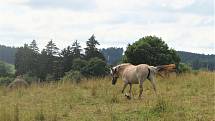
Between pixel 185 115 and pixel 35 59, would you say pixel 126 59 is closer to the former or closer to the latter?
pixel 185 115

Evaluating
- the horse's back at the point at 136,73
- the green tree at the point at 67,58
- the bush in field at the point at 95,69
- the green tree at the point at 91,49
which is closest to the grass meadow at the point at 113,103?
the horse's back at the point at 136,73

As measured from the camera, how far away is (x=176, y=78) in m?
17.5

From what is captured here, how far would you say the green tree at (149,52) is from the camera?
26.0 meters

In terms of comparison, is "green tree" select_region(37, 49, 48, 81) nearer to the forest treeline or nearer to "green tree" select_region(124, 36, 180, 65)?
the forest treeline

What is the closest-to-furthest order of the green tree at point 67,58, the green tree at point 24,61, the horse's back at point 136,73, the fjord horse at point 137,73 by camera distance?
the fjord horse at point 137,73
the horse's back at point 136,73
the green tree at point 67,58
the green tree at point 24,61

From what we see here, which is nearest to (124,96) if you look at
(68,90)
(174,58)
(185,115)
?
(68,90)

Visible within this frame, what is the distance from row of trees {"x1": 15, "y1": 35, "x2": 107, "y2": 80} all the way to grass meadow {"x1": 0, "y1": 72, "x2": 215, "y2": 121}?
25.4 m

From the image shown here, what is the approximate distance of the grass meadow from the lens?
379 inches

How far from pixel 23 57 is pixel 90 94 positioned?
56845mm

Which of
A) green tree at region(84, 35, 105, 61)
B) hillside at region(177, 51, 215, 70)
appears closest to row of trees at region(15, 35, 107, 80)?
green tree at region(84, 35, 105, 61)

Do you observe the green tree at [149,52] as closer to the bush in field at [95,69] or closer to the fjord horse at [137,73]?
the bush in field at [95,69]

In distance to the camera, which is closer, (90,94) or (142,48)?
(90,94)

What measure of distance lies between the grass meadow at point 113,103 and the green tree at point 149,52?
7.37m

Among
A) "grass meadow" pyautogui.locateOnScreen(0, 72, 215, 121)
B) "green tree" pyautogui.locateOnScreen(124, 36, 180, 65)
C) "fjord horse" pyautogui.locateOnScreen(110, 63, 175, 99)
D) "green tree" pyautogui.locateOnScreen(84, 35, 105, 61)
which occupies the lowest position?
"grass meadow" pyautogui.locateOnScreen(0, 72, 215, 121)
